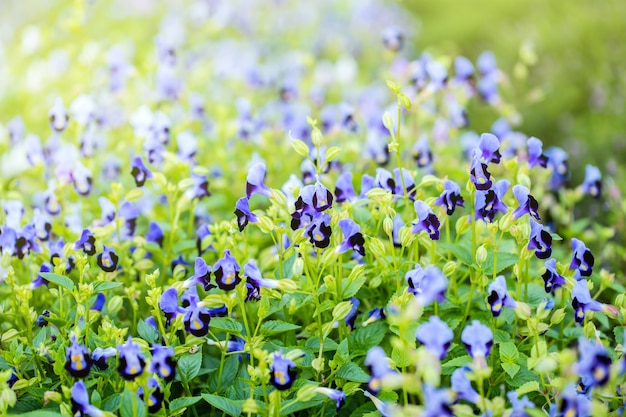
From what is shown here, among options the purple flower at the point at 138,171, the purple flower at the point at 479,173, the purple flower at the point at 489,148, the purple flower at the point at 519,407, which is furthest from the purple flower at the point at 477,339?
the purple flower at the point at 138,171

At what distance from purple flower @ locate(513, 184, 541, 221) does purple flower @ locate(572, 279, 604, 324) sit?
9.0 inches

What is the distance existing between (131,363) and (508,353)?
1.06m

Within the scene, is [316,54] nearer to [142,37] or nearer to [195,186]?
[142,37]

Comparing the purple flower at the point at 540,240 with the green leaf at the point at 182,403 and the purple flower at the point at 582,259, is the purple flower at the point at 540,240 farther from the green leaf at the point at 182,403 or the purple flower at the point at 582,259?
the green leaf at the point at 182,403

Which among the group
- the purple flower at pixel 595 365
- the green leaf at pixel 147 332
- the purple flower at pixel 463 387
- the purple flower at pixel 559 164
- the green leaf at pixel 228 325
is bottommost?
the purple flower at pixel 559 164

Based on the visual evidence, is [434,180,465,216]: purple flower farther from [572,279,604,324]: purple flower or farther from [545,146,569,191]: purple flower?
[545,146,569,191]: purple flower

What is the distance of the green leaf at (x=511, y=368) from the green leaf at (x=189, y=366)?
0.90m

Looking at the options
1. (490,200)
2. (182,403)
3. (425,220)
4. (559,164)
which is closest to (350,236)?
(425,220)

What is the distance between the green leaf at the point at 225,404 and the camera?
69.5 inches

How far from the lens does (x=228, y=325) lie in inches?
75.4

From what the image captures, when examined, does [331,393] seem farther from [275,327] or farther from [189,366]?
[189,366]

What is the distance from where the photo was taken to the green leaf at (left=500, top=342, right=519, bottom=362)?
1894 millimetres

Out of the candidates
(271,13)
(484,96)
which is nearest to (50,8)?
(271,13)

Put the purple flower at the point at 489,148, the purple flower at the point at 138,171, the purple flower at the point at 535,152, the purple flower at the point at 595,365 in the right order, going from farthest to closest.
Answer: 1. the purple flower at the point at 138,171
2. the purple flower at the point at 535,152
3. the purple flower at the point at 489,148
4. the purple flower at the point at 595,365
